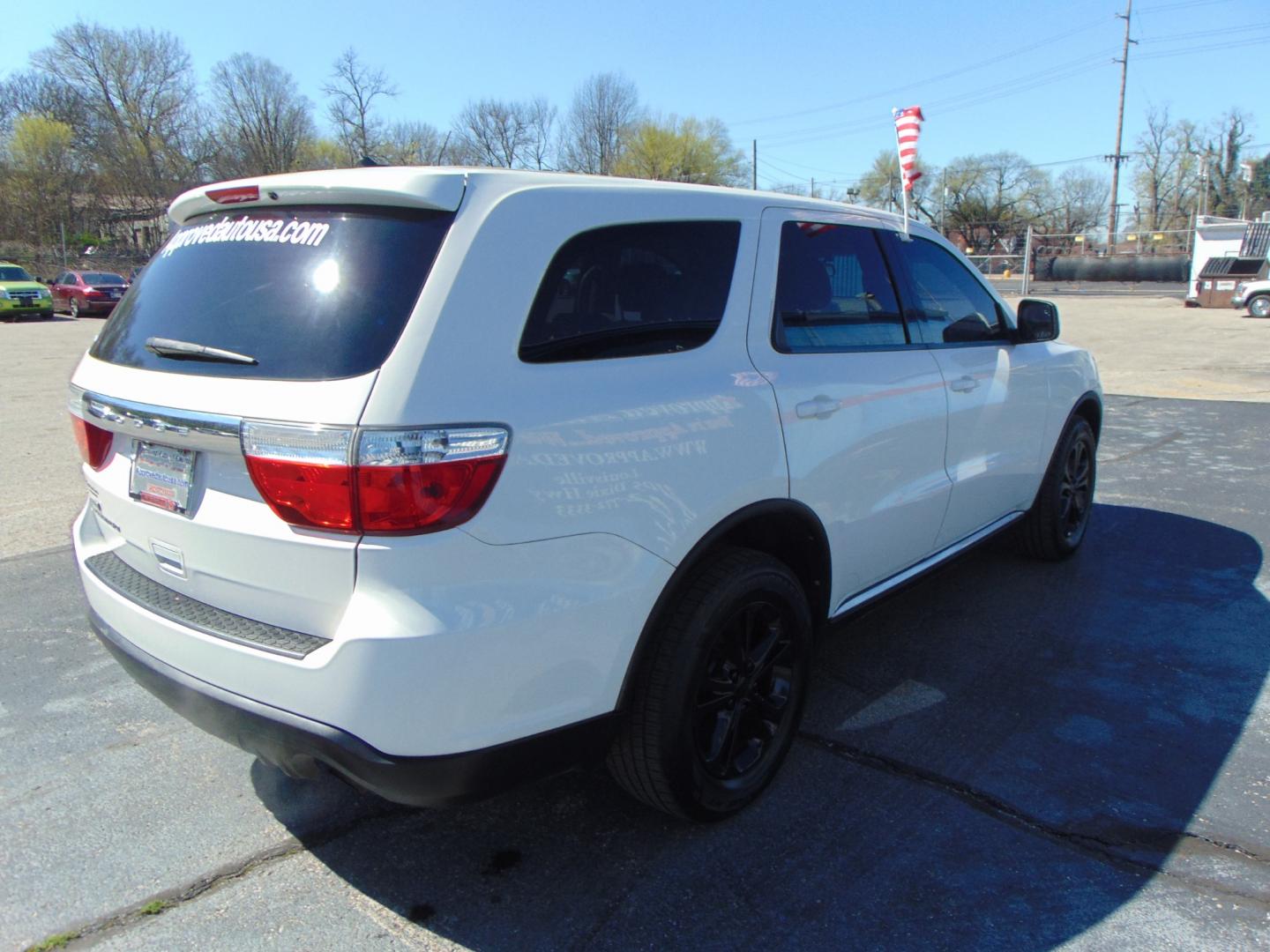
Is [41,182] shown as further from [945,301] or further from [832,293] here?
A: [832,293]

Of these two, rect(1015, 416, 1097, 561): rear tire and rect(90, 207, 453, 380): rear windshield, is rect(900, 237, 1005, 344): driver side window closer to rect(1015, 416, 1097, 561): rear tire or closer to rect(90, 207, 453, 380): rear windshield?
rect(1015, 416, 1097, 561): rear tire

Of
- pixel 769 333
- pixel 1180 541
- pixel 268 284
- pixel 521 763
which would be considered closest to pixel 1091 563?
pixel 1180 541

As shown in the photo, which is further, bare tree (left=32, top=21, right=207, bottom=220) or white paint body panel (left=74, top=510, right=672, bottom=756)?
bare tree (left=32, top=21, right=207, bottom=220)

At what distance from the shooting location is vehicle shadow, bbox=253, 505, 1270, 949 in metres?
2.31

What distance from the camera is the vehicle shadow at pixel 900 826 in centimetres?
231

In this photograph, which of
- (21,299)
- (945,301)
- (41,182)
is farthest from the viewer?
(41,182)

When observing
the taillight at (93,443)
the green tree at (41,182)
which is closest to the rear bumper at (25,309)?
the green tree at (41,182)

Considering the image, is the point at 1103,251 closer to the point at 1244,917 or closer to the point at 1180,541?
the point at 1180,541

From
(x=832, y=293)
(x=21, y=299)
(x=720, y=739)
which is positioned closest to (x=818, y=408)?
(x=832, y=293)

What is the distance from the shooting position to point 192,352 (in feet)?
7.40

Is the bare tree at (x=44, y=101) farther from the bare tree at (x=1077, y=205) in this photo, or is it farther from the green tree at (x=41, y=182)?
the bare tree at (x=1077, y=205)

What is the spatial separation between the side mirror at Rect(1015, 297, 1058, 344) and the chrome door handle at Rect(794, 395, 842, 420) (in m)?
1.81

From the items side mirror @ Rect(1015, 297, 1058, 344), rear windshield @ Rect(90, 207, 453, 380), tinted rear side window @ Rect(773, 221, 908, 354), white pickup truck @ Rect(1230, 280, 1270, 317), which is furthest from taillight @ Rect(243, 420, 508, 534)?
white pickup truck @ Rect(1230, 280, 1270, 317)

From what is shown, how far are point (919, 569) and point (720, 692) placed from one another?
4.69 ft
